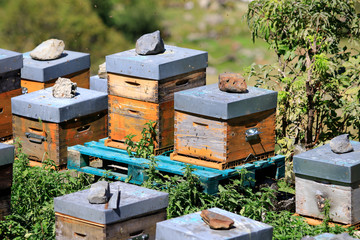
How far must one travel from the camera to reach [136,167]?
5.97 m

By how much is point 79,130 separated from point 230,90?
176cm

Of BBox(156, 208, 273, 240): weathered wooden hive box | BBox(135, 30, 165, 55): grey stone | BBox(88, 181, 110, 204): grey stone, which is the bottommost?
BBox(156, 208, 273, 240): weathered wooden hive box

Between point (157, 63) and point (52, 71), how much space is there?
194cm

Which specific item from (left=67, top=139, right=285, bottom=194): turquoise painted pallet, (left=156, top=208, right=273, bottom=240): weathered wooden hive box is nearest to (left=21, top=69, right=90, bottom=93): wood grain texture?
(left=67, top=139, right=285, bottom=194): turquoise painted pallet

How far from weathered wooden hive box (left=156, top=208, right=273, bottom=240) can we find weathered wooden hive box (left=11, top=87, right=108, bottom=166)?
2468mm

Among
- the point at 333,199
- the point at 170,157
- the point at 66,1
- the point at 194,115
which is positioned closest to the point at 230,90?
the point at 194,115

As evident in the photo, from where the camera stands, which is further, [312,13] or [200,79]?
[312,13]

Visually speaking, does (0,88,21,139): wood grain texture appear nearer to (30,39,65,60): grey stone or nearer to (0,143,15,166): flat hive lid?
(30,39,65,60): grey stone

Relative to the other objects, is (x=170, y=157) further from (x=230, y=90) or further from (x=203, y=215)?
(x=203, y=215)

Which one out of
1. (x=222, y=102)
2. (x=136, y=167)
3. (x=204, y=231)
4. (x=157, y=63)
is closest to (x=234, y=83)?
(x=222, y=102)

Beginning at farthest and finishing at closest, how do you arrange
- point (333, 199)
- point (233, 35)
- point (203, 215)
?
point (233, 35) < point (333, 199) < point (203, 215)

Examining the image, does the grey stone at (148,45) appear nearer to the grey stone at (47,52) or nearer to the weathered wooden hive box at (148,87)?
the weathered wooden hive box at (148,87)

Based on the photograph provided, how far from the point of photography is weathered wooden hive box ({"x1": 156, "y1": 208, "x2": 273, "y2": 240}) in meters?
4.12

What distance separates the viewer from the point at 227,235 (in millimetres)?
4117
